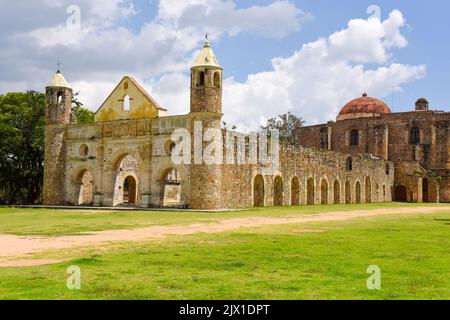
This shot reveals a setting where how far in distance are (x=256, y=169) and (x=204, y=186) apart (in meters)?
6.04

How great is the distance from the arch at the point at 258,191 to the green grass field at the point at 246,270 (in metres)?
23.8

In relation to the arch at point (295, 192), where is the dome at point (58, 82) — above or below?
above

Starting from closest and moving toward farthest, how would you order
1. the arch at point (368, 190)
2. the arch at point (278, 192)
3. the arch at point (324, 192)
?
the arch at point (278, 192), the arch at point (324, 192), the arch at point (368, 190)

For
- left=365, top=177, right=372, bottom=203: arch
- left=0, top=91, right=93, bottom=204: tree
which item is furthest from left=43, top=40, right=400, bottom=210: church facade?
left=365, top=177, right=372, bottom=203: arch

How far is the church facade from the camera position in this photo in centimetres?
3116

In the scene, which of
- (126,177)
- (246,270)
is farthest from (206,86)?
(246,270)

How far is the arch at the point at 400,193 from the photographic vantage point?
2394 inches

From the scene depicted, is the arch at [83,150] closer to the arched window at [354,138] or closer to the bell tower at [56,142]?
the bell tower at [56,142]

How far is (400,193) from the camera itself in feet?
202

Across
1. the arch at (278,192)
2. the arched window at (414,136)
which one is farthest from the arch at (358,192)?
the arch at (278,192)

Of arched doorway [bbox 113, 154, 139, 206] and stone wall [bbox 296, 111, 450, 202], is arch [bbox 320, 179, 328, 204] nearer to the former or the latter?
arched doorway [bbox 113, 154, 139, 206]

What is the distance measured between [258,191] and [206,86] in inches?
362
